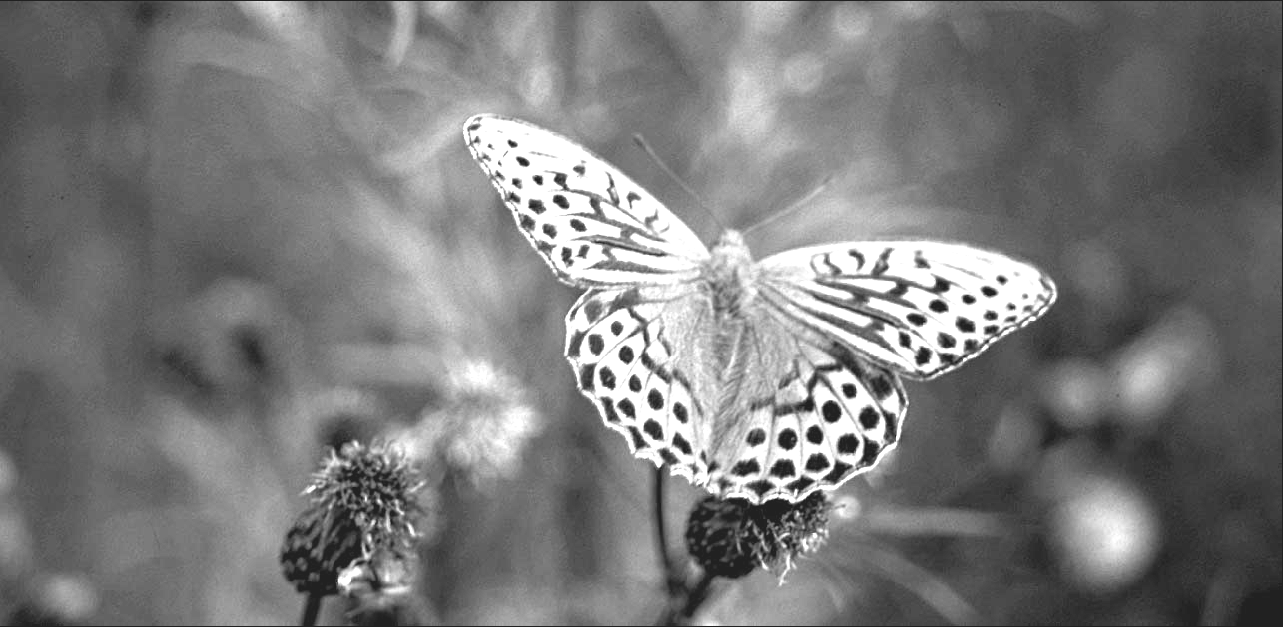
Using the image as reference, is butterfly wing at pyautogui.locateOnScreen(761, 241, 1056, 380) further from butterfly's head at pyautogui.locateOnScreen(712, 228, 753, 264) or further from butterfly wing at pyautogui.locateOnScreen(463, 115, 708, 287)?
butterfly wing at pyautogui.locateOnScreen(463, 115, 708, 287)

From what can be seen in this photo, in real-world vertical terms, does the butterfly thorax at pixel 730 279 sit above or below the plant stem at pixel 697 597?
above

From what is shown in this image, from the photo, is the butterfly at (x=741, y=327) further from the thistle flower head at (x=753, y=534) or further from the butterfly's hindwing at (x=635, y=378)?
the thistle flower head at (x=753, y=534)

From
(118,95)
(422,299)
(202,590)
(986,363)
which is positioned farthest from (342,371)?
(986,363)

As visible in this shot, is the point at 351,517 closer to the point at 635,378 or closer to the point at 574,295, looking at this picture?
the point at 635,378

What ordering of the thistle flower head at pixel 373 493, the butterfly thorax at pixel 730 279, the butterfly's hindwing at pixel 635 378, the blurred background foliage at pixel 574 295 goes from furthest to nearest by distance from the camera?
1. the blurred background foliage at pixel 574 295
2. the butterfly thorax at pixel 730 279
3. the thistle flower head at pixel 373 493
4. the butterfly's hindwing at pixel 635 378

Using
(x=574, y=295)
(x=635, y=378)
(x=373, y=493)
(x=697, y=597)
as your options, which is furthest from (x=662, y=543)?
(x=574, y=295)

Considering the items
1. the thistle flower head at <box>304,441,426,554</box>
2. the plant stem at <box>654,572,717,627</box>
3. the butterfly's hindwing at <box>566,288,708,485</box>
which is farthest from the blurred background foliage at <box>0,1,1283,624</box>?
the butterfly's hindwing at <box>566,288,708,485</box>

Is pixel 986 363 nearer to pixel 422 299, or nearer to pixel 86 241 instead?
pixel 422 299

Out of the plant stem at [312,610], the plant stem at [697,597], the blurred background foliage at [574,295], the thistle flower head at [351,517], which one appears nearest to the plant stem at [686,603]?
the plant stem at [697,597]
